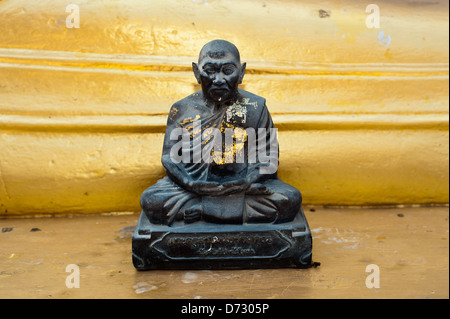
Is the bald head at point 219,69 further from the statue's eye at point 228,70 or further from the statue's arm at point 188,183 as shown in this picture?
the statue's arm at point 188,183

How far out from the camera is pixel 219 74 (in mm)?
2248

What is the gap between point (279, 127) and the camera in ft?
9.83

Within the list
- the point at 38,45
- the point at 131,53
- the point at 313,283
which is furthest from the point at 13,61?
the point at 313,283

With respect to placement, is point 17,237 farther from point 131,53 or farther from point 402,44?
point 402,44

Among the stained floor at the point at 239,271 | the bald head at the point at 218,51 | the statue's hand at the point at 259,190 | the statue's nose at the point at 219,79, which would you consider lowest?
the stained floor at the point at 239,271

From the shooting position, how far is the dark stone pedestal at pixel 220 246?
2275 millimetres

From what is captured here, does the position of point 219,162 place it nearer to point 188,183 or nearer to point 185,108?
point 188,183

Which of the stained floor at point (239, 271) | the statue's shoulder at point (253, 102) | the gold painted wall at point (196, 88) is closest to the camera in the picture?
the stained floor at point (239, 271)

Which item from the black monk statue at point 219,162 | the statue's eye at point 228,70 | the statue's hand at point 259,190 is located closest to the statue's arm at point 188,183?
the black monk statue at point 219,162

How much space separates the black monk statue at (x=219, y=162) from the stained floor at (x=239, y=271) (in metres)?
0.16

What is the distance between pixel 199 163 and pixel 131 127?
667mm

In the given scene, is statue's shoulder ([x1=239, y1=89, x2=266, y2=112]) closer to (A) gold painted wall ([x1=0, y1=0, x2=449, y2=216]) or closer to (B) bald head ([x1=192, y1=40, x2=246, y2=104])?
(B) bald head ([x1=192, y1=40, x2=246, y2=104])

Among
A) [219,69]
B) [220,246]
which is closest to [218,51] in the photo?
[219,69]

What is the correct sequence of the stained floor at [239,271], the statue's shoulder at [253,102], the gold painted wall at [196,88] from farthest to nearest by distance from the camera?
the gold painted wall at [196,88] < the statue's shoulder at [253,102] < the stained floor at [239,271]
